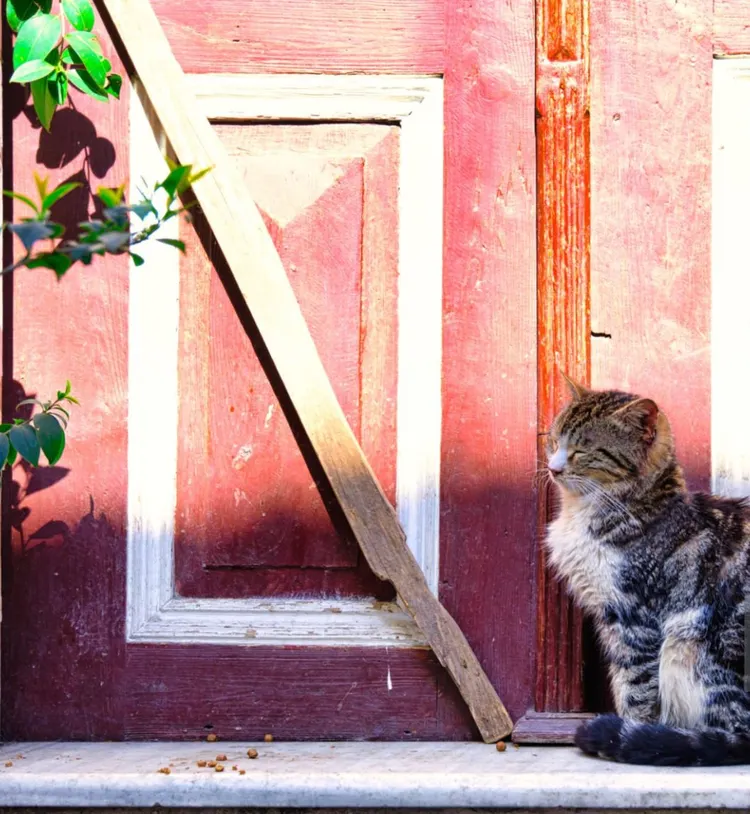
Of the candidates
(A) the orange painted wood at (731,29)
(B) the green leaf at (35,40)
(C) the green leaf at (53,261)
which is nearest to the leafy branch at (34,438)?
(B) the green leaf at (35,40)

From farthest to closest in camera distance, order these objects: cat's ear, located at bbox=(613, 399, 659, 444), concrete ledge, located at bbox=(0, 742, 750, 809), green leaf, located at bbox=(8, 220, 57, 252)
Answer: cat's ear, located at bbox=(613, 399, 659, 444) < concrete ledge, located at bbox=(0, 742, 750, 809) < green leaf, located at bbox=(8, 220, 57, 252)

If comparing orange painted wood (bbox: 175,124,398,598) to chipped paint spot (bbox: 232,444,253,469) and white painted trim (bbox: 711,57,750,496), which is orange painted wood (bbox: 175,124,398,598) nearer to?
chipped paint spot (bbox: 232,444,253,469)

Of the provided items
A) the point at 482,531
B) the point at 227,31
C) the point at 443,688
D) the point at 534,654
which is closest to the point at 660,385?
the point at 482,531

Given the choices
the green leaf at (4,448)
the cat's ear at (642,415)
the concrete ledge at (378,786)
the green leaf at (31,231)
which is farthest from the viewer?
the cat's ear at (642,415)

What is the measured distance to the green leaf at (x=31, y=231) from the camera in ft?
3.68

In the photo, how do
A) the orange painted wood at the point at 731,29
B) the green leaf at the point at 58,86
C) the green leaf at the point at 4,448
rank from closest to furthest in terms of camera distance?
the green leaf at the point at 4,448
the green leaf at the point at 58,86
the orange painted wood at the point at 731,29

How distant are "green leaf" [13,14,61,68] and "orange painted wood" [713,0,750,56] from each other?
1.75 meters

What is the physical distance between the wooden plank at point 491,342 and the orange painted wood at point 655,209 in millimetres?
→ 196

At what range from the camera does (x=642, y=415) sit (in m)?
2.54

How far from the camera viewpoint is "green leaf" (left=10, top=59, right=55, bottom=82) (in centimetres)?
254

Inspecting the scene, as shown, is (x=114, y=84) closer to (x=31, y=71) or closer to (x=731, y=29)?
(x=31, y=71)

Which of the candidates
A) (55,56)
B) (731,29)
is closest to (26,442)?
(55,56)

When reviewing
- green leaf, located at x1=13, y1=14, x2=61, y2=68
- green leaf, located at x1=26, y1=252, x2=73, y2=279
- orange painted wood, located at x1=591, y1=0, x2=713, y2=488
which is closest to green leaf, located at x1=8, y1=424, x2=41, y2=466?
green leaf, located at x1=13, y1=14, x2=61, y2=68

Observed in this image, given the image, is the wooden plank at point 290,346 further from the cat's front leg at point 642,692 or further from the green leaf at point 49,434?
the green leaf at point 49,434
